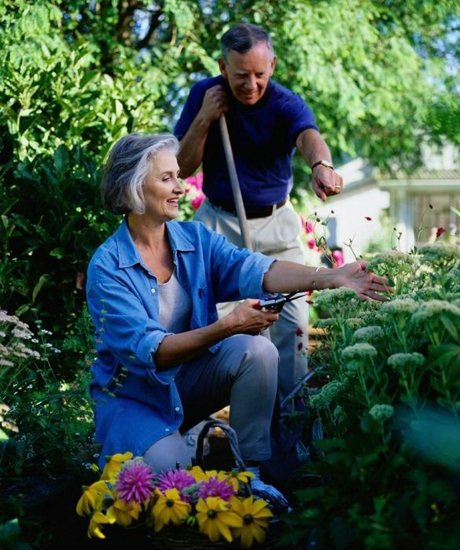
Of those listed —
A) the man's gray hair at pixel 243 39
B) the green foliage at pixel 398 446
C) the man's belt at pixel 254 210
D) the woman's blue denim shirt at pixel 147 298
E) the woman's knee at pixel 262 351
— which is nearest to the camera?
the green foliage at pixel 398 446

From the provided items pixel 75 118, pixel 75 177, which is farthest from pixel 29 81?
pixel 75 177

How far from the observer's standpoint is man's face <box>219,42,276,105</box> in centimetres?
395

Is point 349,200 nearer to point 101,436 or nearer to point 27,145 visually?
point 27,145

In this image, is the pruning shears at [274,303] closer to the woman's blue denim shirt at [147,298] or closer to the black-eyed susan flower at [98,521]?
the woman's blue denim shirt at [147,298]

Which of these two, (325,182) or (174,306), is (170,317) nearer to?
(174,306)

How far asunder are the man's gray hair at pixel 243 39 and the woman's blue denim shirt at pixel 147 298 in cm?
93

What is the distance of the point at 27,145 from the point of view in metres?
5.40

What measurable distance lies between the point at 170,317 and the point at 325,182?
81 cm

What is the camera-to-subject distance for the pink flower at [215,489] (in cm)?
254

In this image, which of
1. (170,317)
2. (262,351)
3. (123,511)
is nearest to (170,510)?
(123,511)

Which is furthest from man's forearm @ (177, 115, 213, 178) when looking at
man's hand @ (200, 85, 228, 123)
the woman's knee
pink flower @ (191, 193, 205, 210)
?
pink flower @ (191, 193, 205, 210)

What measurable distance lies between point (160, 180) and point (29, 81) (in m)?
2.51

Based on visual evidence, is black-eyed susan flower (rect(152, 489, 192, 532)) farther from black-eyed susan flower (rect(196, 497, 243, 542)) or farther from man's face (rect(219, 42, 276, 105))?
man's face (rect(219, 42, 276, 105))

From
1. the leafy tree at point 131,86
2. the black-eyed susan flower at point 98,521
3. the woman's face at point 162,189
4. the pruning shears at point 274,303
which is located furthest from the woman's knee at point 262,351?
the leafy tree at point 131,86
